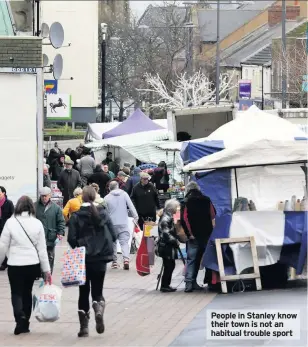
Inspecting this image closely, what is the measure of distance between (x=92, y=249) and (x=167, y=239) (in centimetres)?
439

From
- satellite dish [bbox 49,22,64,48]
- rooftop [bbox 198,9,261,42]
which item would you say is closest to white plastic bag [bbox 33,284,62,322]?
satellite dish [bbox 49,22,64,48]

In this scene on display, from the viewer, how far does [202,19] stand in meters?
100

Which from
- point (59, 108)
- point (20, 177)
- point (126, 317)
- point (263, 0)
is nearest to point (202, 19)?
point (263, 0)

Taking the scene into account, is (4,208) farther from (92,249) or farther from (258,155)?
(92,249)

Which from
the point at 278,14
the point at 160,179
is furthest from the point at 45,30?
the point at 278,14

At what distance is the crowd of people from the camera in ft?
40.6

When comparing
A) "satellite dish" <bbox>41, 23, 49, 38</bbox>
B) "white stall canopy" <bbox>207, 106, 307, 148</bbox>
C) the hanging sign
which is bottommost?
"white stall canopy" <bbox>207, 106, 307, 148</bbox>

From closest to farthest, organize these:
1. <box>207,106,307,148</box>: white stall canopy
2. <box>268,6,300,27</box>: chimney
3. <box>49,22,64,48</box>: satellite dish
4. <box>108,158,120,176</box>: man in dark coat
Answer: <box>207,106,307,148</box>: white stall canopy, <box>49,22,64,48</box>: satellite dish, <box>108,158,120,176</box>: man in dark coat, <box>268,6,300,27</box>: chimney

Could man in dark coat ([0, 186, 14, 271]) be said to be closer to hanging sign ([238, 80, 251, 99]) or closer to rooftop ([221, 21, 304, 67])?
hanging sign ([238, 80, 251, 99])

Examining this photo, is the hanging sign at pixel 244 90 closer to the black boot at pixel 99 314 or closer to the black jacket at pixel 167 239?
the black jacket at pixel 167 239

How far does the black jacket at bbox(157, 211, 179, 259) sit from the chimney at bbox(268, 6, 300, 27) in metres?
74.0

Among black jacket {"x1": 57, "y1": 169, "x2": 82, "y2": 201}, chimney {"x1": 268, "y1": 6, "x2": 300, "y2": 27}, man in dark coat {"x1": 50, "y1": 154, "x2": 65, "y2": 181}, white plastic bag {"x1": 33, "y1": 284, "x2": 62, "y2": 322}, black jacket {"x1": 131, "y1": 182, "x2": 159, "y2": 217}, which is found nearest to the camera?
white plastic bag {"x1": 33, "y1": 284, "x2": 62, "y2": 322}

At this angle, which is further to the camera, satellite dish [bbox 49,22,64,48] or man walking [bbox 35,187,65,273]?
satellite dish [bbox 49,22,64,48]

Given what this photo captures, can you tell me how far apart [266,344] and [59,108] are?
99.3ft
